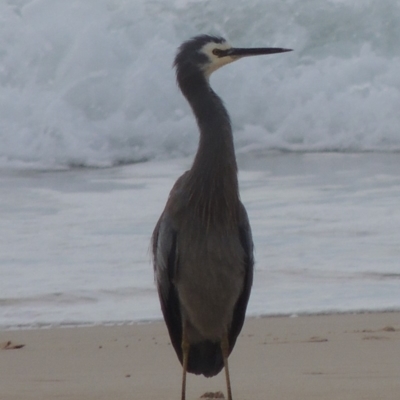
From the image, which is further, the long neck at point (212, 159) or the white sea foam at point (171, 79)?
the white sea foam at point (171, 79)

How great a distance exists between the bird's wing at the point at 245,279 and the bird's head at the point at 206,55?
0.70 meters

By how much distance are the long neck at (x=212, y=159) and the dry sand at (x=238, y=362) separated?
75 cm

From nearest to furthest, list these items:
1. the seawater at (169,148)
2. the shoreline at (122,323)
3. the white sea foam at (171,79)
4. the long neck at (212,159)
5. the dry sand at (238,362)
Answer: the dry sand at (238,362) < the long neck at (212,159) < the shoreline at (122,323) < the seawater at (169,148) < the white sea foam at (171,79)

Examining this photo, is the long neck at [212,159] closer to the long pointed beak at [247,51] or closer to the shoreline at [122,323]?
the long pointed beak at [247,51]

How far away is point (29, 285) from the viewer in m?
6.53

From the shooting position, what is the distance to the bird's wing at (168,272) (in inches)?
186

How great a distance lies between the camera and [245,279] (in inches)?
187

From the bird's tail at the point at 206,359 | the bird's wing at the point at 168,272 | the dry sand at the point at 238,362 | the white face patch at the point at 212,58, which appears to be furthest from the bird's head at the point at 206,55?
the dry sand at the point at 238,362

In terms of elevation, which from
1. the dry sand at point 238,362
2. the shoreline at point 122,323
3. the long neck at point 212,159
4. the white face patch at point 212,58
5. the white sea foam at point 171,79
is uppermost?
the white sea foam at point 171,79

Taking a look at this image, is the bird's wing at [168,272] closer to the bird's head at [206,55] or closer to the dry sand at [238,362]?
the dry sand at [238,362]

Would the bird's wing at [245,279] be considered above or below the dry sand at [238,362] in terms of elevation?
above

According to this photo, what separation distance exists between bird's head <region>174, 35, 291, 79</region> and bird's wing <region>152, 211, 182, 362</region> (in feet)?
2.28

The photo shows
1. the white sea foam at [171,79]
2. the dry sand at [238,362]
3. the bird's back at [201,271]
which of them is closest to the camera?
the dry sand at [238,362]

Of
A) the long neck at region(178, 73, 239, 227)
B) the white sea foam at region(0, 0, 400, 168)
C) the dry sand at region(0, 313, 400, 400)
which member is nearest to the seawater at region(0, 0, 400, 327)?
the white sea foam at region(0, 0, 400, 168)
